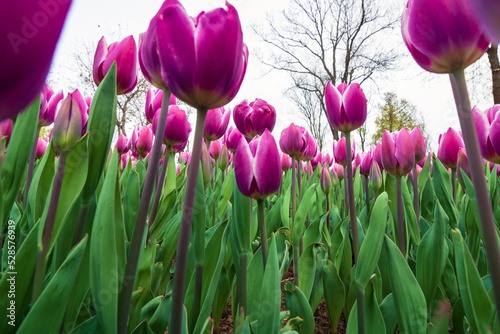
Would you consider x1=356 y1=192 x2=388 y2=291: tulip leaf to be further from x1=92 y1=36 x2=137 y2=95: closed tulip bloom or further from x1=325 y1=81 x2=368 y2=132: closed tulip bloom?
x1=92 y1=36 x2=137 y2=95: closed tulip bloom

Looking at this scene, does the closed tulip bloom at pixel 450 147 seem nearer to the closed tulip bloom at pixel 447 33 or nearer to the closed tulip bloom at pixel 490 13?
the closed tulip bloom at pixel 447 33

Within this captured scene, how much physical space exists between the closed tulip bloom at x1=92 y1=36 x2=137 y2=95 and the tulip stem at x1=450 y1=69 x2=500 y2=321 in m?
A: 0.60

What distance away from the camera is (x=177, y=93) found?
0.42 m

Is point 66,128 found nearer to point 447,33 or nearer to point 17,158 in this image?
point 17,158

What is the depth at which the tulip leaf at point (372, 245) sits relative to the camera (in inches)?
22.7

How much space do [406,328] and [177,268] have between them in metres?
0.44

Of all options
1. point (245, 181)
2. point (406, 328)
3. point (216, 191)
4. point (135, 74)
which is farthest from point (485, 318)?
point (216, 191)

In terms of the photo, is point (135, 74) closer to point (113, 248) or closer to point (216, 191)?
point (113, 248)

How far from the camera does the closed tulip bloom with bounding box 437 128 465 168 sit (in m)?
1.19

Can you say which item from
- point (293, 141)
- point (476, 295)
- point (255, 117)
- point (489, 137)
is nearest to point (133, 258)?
point (476, 295)

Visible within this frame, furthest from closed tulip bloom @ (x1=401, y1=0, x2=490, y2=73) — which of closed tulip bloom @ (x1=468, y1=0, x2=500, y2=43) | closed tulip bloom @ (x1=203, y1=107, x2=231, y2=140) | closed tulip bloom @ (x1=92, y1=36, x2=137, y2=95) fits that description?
closed tulip bloom @ (x1=203, y1=107, x2=231, y2=140)

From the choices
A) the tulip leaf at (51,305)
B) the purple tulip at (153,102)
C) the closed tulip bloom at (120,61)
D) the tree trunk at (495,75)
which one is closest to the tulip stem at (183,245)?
the tulip leaf at (51,305)

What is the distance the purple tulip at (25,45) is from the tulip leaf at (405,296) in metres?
0.59

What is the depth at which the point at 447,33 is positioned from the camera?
395 mm
